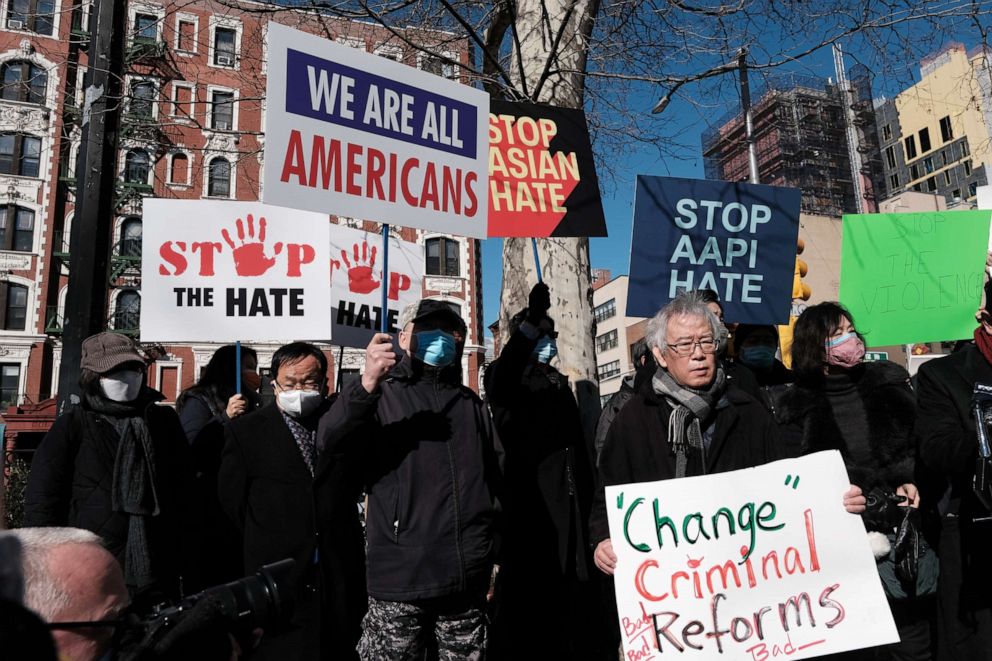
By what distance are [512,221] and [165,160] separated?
3221cm

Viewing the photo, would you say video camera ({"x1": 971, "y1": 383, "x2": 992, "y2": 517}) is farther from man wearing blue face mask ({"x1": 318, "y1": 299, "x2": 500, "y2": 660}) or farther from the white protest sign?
the white protest sign

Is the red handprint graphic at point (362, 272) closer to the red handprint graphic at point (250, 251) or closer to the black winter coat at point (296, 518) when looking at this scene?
the red handprint graphic at point (250, 251)

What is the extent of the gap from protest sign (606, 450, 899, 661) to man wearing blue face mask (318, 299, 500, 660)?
0.79 meters

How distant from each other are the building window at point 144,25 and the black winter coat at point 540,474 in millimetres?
4687

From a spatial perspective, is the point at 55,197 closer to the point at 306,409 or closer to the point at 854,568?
the point at 306,409

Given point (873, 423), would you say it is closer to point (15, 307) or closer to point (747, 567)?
point (747, 567)

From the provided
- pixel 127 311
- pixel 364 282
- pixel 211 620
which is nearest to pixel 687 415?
pixel 211 620

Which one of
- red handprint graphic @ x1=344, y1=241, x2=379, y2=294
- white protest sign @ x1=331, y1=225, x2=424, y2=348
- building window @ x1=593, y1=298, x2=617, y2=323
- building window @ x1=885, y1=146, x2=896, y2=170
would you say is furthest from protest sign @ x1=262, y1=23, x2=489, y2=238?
building window @ x1=885, y1=146, x2=896, y2=170

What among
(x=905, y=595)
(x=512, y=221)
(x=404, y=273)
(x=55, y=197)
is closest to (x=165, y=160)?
(x=55, y=197)

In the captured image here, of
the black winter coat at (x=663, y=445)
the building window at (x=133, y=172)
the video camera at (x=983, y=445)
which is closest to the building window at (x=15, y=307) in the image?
the building window at (x=133, y=172)

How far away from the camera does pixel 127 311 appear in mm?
30938

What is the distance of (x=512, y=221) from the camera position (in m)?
4.16

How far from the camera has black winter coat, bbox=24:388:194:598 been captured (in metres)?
3.17

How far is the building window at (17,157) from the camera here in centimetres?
2988
